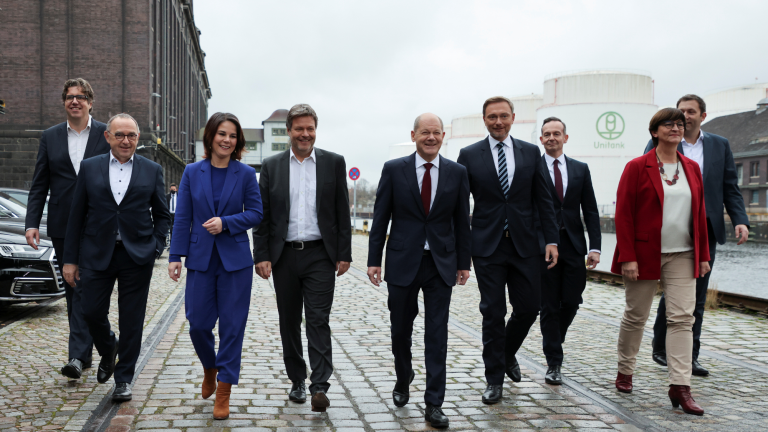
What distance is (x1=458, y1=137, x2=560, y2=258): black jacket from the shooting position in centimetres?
509

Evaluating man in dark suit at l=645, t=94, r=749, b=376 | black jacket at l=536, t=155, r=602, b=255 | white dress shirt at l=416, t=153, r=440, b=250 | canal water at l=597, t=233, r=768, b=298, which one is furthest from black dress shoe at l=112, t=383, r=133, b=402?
canal water at l=597, t=233, r=768, b=298

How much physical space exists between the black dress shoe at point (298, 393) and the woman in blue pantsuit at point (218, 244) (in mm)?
531

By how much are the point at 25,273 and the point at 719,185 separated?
7568 mm

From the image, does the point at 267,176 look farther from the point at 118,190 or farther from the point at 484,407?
the point at 484,407

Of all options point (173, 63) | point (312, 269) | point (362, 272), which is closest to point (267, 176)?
point (312, 269)

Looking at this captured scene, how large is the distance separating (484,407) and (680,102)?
315 cm

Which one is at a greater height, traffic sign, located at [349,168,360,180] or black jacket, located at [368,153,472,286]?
traffic sign, located at [349,168,360,180]

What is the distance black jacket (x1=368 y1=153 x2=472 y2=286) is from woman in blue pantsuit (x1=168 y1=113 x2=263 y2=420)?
850mm

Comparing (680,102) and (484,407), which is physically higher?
(680,102)

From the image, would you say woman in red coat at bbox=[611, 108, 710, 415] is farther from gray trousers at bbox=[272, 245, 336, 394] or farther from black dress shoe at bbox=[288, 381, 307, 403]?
black dress shoe at bbox=[288, 381, 307, 403]

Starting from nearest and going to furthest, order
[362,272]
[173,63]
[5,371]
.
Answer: [5,371] < [362,272] < [173,63]

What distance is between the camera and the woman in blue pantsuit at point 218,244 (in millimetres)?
4598

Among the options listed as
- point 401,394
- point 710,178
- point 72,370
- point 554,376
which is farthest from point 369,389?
point 710,178

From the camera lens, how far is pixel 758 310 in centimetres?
980
